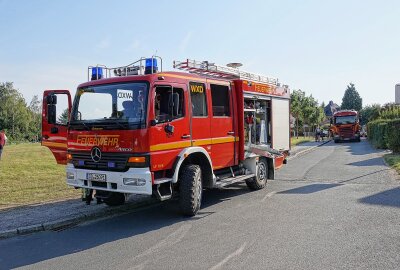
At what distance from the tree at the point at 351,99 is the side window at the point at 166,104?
4215 inches

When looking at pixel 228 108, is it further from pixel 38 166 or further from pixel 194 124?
pixel 38 166

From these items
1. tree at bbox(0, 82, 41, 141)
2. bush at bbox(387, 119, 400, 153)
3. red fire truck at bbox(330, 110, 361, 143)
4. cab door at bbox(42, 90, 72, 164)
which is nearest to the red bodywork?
cab door at bbox(42, 90, 72, 164)

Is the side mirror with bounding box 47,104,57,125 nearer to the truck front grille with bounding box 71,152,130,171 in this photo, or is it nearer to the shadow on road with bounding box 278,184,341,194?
the truck front grille with bounding box 71,152,130,171

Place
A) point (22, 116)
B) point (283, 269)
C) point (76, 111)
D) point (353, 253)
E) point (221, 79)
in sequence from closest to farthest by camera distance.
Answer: point (283, 269)
point (353, 253)
point (76, 111)
point (221, 79)
point (22, 116)

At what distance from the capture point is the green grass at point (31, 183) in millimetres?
9914

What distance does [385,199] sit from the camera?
29.5 ft

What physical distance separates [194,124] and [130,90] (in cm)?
161

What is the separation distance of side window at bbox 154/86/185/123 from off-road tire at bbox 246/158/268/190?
13.1ft

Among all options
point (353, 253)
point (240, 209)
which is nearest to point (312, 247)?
point (353, 253)

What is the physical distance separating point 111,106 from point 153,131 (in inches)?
41.2

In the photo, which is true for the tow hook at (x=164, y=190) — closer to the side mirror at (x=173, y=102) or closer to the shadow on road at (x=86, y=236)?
the shadow on road at (x=86, y=236)

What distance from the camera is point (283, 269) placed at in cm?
477

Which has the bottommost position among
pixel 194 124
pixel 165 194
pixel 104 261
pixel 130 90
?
pixel 104 261

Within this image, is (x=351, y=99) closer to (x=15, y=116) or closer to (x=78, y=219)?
(x=15, y=116)
